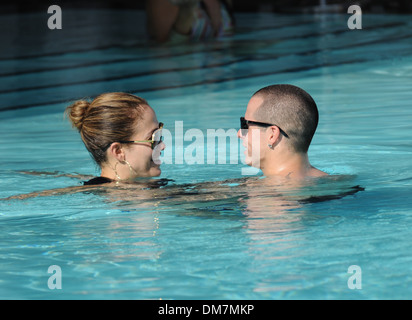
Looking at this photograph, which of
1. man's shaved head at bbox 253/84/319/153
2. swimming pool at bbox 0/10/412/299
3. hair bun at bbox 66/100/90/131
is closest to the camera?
swimming pool at bbox 0/10/412/299

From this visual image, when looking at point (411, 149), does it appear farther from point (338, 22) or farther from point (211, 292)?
point (338, 22)

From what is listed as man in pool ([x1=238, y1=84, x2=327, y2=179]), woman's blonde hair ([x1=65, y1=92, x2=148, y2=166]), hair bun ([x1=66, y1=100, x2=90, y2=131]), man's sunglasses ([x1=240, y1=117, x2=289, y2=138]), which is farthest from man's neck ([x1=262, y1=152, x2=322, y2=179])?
hair bun ([x1=66, y1=100, x2=90, y2=131])

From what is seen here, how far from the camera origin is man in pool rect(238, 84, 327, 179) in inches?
136

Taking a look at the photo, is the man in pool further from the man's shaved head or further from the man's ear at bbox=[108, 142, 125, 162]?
the man's ear at bbox=[108, 142, 125, 162]

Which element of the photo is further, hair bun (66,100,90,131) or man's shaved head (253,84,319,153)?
hair bun (66,100,90,131)

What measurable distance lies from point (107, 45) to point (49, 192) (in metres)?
6.90

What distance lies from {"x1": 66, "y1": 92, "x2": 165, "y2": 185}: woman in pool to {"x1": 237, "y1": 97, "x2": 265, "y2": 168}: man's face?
399 millimetres

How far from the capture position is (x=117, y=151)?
11.8 feet

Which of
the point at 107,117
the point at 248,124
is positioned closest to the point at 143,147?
the point at 107,117

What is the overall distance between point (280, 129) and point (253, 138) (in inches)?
5.2

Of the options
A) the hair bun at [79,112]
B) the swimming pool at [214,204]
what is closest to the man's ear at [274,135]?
the swimming pool at [214,204]

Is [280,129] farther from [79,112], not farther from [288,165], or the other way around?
[79,112]

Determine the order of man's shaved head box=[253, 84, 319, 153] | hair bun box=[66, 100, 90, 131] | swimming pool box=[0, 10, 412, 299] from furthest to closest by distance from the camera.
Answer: hair bun box=[66, 100, 90, 131] → man's shaved head box=[253, 84, 319, 153] → swimming pool box=[0, 10, 412, 299]

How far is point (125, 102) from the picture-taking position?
353cm
